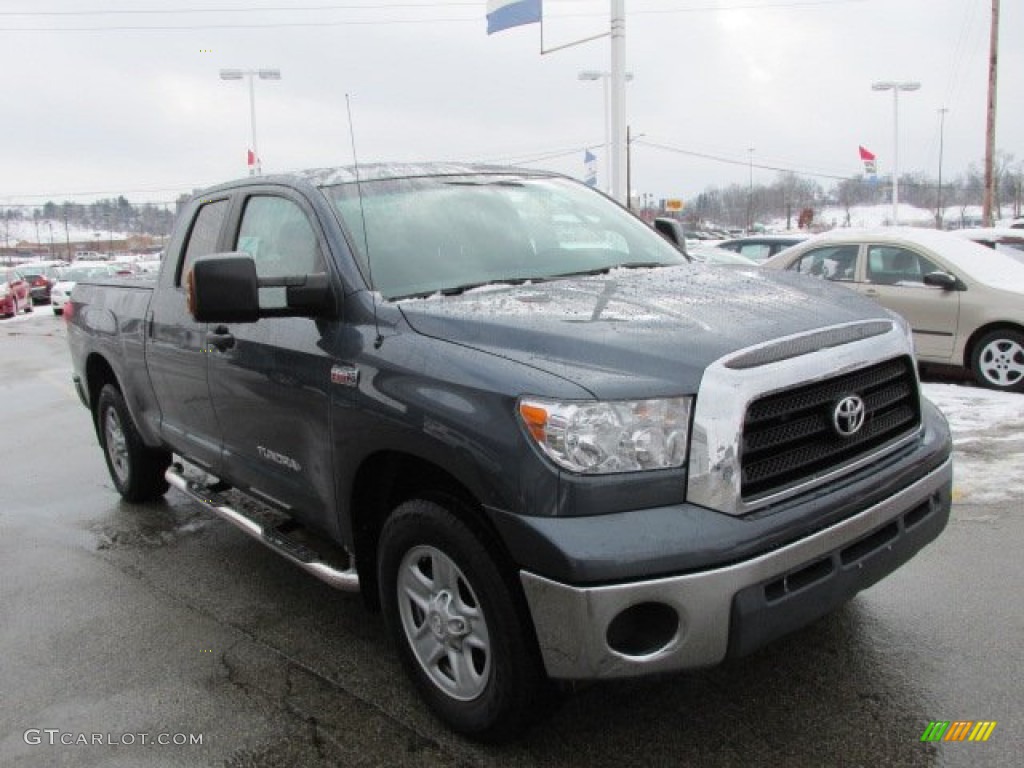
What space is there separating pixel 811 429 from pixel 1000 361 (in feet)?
22.9

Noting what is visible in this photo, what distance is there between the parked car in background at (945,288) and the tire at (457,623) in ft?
21.0

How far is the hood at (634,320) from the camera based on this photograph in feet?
8.29

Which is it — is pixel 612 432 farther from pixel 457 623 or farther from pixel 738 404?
pixel 457 623

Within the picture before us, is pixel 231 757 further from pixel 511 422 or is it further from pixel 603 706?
pixel 511 422

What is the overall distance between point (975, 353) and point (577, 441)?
7651 millimetres

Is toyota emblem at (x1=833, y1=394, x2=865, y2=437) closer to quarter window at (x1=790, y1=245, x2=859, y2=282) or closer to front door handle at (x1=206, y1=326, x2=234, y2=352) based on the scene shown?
front door handle at (x1=206, y1=326, x2=234, y2=352)

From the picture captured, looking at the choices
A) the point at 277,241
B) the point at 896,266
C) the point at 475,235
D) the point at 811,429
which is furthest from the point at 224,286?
the point at 896,266

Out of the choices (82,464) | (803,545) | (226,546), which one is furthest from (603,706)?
(82,464)

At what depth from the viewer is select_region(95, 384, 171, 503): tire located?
5.68m

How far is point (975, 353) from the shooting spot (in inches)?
344

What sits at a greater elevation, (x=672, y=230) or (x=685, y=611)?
(x=672, y=230)

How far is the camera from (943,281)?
883 cm

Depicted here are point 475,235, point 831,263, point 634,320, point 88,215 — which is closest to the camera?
point 634,320

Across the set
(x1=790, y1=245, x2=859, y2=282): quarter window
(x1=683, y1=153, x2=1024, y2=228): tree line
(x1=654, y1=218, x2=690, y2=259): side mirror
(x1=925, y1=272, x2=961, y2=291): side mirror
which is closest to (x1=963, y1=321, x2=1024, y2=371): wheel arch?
(x1=925, y1=272, x2=961, y2=291): side mirror
